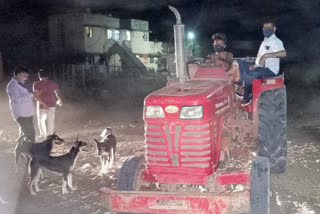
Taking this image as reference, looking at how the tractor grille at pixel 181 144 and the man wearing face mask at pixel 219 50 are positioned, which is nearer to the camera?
the tractor grille at pixel 181 144

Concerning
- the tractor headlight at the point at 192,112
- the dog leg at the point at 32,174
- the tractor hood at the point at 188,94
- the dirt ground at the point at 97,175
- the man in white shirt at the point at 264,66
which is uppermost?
the man in white shirt at the point at 264,66

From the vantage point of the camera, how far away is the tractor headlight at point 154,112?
4.30m

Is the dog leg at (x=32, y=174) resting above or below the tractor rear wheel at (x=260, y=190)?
below

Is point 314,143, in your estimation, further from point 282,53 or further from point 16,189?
point 16,189

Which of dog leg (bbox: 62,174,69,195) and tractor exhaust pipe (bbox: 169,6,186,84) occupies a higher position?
tractor exhaust pipe (bbox: 169,6,186,84)

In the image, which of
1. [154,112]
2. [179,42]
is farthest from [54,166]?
[179,42]

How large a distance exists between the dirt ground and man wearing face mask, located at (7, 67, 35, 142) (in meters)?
1.01

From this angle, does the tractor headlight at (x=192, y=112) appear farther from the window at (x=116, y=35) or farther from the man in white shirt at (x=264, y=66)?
the window at (x=116, y=35)

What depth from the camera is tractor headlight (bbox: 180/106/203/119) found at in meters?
4.18

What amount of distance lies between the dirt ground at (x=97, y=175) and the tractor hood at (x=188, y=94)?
6.45ft

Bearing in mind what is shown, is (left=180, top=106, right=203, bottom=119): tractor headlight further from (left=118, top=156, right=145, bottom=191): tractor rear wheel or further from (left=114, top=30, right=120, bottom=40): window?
(left=114, top=30, right=120, bottom=40): window

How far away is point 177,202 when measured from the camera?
14.1ft

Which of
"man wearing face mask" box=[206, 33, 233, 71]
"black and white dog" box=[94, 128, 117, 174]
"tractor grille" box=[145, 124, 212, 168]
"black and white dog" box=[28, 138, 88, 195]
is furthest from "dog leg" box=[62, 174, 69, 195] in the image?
"man wearing face mask" box=[206, 33, 233, 71]

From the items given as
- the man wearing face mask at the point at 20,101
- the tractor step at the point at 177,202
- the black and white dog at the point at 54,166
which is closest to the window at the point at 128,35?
the man wearing face mask at the point at 20,101
